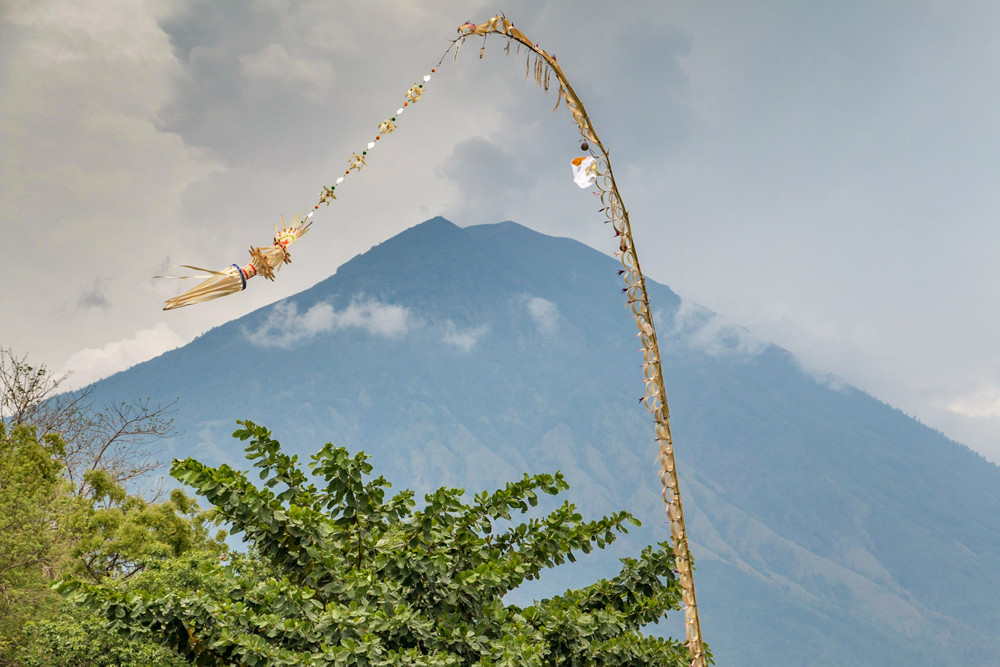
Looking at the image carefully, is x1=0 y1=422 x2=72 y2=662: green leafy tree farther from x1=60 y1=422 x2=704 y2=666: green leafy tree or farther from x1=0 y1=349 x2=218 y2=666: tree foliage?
x1=60 y1=422 x2=704 y2=666: green leafy tree

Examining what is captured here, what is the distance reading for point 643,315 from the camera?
296 cm

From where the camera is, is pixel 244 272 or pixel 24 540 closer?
pixel 244 272

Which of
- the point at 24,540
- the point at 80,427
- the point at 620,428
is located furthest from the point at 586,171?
the point at 620,428

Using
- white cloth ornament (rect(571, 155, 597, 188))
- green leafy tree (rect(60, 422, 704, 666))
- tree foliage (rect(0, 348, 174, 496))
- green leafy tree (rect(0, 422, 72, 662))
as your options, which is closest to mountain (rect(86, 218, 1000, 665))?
tree foliage (rect(0, 348, 174, 496))

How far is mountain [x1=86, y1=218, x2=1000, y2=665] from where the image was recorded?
11112 centimetres

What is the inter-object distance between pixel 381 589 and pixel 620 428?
142181 millimetres

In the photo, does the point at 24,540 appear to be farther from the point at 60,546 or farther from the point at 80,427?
the point at 80,427

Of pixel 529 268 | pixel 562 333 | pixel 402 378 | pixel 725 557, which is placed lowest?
pixel 725 557

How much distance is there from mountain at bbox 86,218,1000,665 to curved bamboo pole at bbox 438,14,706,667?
10660 cm

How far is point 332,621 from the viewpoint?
3.00 metres

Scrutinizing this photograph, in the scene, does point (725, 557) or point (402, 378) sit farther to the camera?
point (402, 378)

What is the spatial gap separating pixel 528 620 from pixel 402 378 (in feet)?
485

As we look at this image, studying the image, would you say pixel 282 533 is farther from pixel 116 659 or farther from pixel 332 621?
pixel 116 659

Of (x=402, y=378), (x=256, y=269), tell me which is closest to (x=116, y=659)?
(x=256, y=269)
